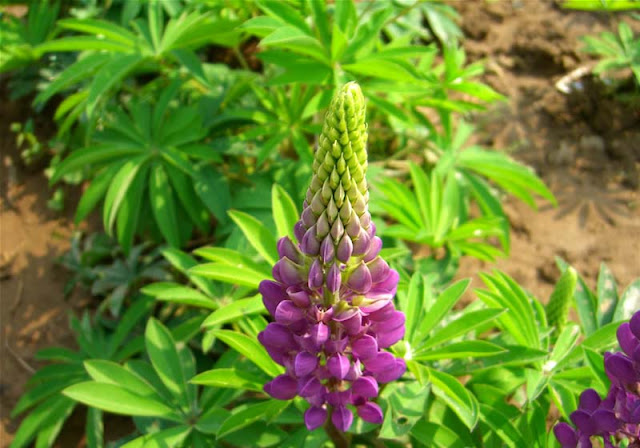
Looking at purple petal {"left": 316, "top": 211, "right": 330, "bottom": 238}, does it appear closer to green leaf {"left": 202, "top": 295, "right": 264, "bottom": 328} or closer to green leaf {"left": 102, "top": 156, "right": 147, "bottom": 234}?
green leaf {"left": 202, "top": 295, "right": 264, "bottom": 328}

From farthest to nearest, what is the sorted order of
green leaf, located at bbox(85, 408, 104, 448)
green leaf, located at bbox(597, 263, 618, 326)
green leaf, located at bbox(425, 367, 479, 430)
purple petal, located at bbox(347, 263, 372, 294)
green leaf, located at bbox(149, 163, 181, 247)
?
green leaf, located at bbox(149, 163, 181, 247) → green leaf, located at bbox(85, 408, 104, 448) → green leaf, located at bbox(597, 263, 618, 326) → green leaf, located at bbox(425, 367, 479, 430) → purple petal, located at bbox(347, 263, 372, 294)

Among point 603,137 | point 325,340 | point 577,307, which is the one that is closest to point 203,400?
point 325,340

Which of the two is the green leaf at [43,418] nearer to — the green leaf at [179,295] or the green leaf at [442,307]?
the green leaf at [179,295]

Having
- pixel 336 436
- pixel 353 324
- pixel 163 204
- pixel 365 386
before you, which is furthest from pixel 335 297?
pixel 163 204

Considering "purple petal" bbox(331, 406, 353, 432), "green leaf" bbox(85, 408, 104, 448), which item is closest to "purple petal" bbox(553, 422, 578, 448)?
"purple petal" bbox(331, 406, 353, 432)

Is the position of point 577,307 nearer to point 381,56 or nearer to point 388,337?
point 388,337

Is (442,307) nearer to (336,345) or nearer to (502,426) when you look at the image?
(502,426)

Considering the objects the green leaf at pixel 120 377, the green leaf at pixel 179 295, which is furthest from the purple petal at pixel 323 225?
the green leaf at pixel 120 377
